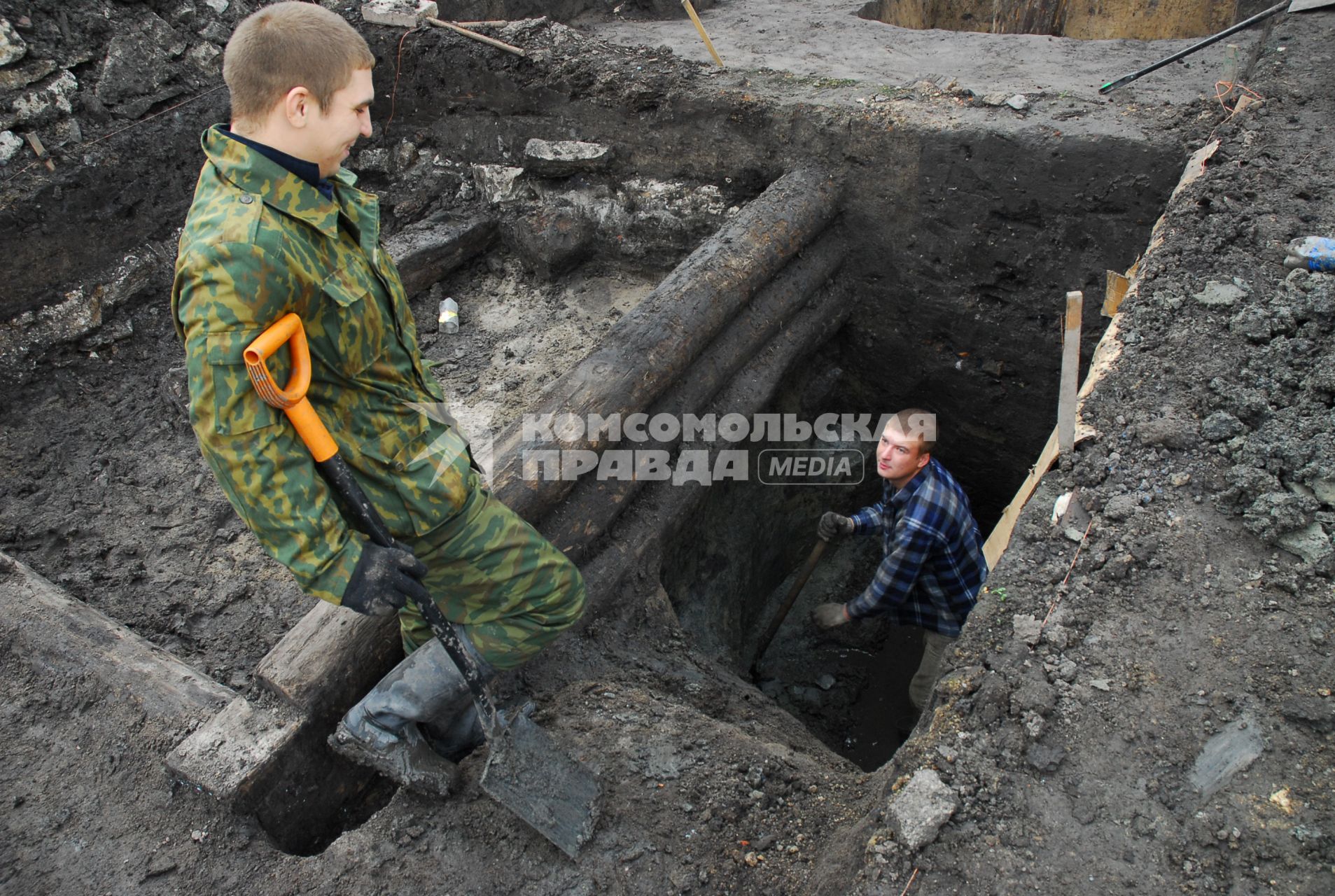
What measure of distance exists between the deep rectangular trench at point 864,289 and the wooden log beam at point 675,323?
36 centimetres

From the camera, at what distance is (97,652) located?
2.71 metres

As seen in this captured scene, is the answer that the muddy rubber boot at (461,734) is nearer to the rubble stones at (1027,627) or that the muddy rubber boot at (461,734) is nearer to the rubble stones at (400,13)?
the rubble stones at (1027,627)

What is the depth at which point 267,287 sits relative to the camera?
5.97ft

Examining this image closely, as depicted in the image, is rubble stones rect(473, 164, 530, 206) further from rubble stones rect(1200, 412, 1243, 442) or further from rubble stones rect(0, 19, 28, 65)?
rubble stones rect(1200, 412, 1243, 442)

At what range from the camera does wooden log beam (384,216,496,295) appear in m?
4.77

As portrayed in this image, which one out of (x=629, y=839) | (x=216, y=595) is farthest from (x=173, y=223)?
(x=629, y=839)

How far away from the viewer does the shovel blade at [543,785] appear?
218 cm

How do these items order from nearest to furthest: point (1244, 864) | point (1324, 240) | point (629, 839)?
point (1244, 864)
point (629, 839)
point (1324, 240)

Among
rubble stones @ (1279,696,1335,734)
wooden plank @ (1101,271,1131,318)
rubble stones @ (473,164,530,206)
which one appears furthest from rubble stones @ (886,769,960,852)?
rubble stones @ (473,164,530,206)

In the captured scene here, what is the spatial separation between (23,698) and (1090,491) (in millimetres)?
3147

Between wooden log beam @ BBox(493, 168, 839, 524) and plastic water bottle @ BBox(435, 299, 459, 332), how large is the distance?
1501 mm

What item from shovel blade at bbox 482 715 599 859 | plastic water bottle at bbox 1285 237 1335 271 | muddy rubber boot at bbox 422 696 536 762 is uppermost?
plastic water bottle at bbox 1285 237 1335 271

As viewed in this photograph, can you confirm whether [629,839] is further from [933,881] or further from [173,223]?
[173,223]

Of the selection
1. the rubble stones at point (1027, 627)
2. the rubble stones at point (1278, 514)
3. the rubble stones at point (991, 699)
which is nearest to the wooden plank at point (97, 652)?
the rubble stones at point (991, 699)
